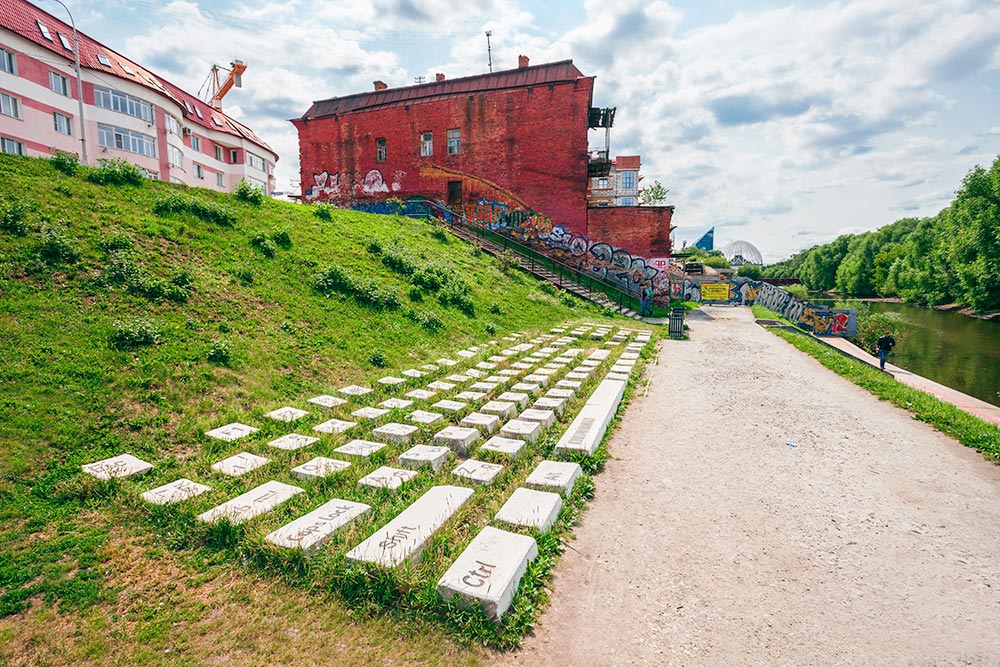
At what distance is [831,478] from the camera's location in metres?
5.32

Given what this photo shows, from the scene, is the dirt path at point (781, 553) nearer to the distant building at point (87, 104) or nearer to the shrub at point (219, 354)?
the shrub at point (219, 354)

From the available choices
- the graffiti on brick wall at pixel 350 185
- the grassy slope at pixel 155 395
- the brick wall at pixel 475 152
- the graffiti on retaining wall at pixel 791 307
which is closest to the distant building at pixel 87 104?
the graffiti on brick wall at pixel 350 185

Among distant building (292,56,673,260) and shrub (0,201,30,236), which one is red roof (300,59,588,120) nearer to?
distant building (292,56,673,260)

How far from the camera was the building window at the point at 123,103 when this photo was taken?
77.6 feet

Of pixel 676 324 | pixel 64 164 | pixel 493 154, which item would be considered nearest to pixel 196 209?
pixel 64 164

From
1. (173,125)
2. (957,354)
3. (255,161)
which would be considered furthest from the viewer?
(255,161)

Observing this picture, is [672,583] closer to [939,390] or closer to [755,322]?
[939,390]

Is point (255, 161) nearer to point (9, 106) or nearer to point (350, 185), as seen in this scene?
point (350, 185)

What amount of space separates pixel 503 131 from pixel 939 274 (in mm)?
41896

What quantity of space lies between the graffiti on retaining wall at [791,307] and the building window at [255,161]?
36000 millimetres

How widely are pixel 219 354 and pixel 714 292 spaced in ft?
107

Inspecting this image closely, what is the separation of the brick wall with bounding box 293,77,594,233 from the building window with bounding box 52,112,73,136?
11.1 m

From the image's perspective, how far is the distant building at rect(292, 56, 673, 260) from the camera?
23734 mm

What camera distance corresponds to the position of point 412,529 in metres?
3.77
